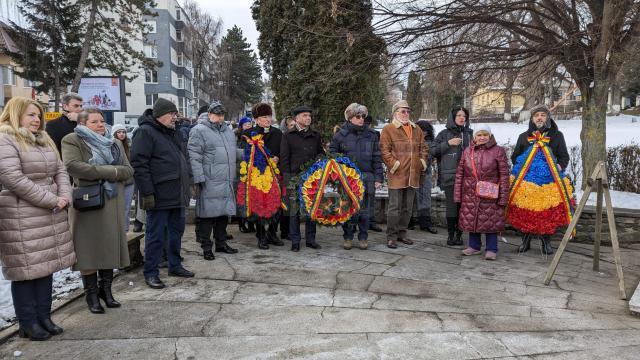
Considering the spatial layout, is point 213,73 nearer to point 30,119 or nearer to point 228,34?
point 228,34

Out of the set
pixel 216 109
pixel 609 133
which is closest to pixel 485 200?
pixel 216 109

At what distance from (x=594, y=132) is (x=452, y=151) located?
4.29 m

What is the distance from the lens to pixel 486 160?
20.4 ft

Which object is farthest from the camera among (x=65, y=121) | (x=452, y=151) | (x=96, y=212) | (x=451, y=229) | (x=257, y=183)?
(x=451, y=229)

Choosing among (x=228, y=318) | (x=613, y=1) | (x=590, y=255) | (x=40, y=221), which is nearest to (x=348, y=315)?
(x=228, y=318)

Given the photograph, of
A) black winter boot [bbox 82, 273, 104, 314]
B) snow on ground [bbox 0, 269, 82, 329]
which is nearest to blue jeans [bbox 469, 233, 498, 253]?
black winter boot [bbox 82, 273, 104, 314]

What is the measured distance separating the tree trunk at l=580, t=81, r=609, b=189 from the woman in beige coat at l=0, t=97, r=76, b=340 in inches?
347

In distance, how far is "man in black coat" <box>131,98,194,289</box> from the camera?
4883mm

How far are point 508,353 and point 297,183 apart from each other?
11.7 feet

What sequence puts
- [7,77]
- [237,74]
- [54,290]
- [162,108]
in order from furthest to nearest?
[237,74]
[7,77]
[162,108]
[54,290]

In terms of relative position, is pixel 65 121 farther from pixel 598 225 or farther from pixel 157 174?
pixel 598 225

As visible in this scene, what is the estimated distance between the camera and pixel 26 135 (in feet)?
12.3

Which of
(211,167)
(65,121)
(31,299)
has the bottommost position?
(31,299)

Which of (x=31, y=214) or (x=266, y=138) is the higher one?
(x=266, y=138)
